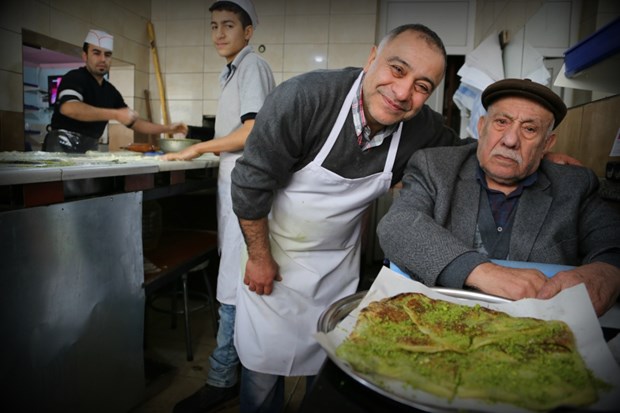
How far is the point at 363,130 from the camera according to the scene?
1.27 m

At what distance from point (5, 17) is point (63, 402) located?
2.83m

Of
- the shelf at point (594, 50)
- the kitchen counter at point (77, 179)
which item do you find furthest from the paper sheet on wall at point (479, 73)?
the kitchen counter at point (77, 179)

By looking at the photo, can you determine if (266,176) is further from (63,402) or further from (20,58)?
(20,58)

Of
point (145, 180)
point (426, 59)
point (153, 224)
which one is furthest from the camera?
point (153, 224)

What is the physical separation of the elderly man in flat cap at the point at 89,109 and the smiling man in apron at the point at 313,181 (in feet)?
4.87

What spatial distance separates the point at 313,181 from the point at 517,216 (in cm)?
60

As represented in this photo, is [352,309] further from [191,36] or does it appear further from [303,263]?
[191,36]

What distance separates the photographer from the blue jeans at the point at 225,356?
6.12ft

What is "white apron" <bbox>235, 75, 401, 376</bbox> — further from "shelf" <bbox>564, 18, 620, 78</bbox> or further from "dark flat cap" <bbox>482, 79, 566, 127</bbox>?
"shelf" <bbox>564, 18, 620, 78</bbox>

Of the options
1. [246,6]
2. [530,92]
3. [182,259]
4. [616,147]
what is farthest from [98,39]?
[616,147]

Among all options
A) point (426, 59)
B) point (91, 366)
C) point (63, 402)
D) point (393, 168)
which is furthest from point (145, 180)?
point (426, 59)

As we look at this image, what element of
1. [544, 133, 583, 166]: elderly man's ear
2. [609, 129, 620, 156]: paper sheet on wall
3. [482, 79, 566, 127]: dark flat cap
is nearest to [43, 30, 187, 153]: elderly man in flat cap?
[482, 79, 566, 127]: dark flat cap

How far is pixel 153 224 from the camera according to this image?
86.6 inches

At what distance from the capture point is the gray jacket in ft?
3.21
